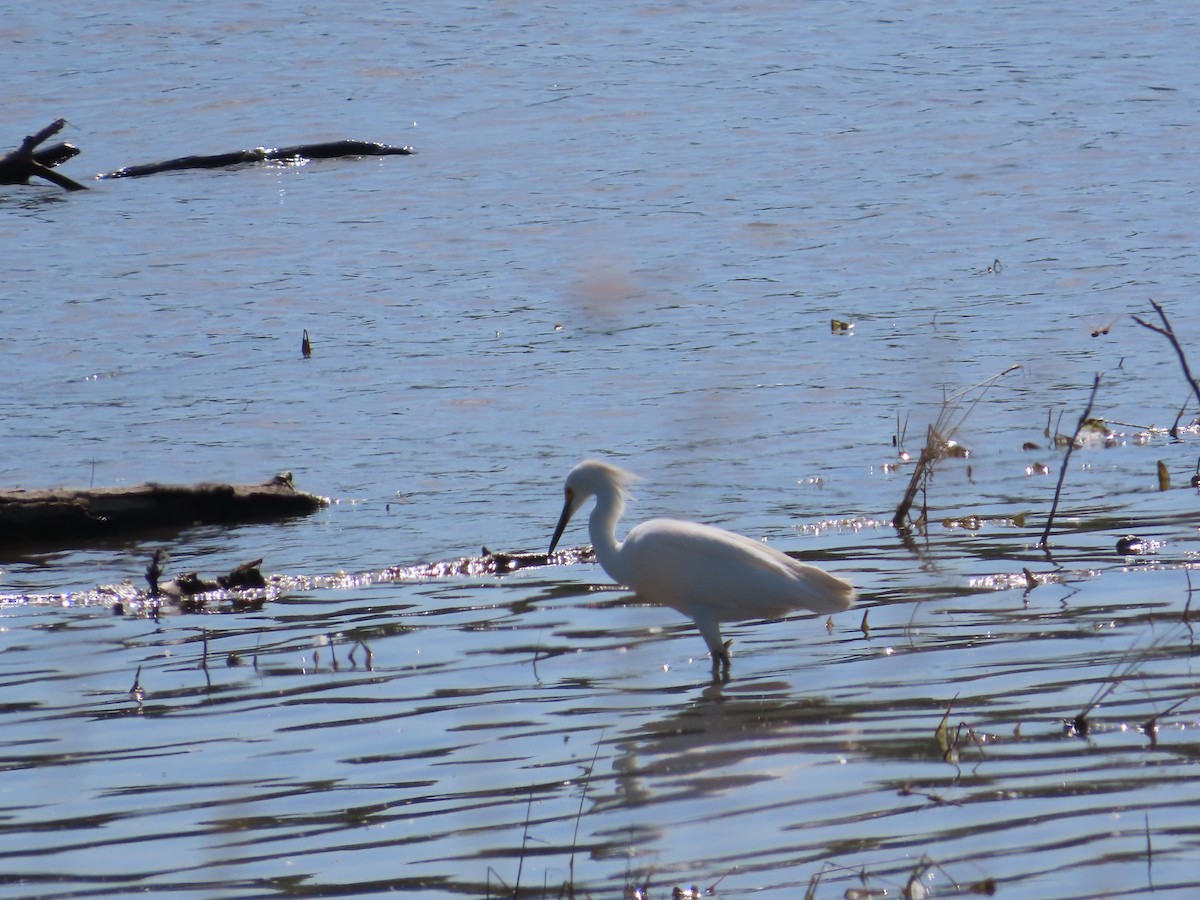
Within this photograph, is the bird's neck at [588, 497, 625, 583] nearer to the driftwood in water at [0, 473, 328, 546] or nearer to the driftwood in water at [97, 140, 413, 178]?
the driftwood in water at [0, 473, 328, 546]

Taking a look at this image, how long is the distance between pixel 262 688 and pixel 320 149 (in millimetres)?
14731

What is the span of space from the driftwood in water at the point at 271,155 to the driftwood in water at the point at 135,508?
11.7 metres

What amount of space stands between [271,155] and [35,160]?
3429 millimetres

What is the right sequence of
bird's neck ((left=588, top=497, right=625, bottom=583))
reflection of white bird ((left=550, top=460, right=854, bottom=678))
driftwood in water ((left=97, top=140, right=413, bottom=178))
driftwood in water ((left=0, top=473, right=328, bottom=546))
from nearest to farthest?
1. reflection of white bird ((left=550, top=460, right=854, bottom=678))
2. bird's neck ((left=588, top=497, right=625, bottom=583))
3. driftwood in water ((left=0, top=473, right=328, bottom=546))
4. driftwood in water ((left=97, top=140, right=413, bottom=178))

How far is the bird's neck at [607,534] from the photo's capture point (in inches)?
255

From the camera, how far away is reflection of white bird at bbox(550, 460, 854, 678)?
600cm

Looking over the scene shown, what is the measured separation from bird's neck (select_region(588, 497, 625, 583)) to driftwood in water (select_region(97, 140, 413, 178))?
13.6 m

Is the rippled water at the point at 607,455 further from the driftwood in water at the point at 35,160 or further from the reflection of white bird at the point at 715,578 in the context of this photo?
the driftwood in water at the point at 35,160

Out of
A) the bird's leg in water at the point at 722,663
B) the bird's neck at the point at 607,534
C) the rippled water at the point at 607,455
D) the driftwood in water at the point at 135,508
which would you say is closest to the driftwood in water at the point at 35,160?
the rippled water at the point at 607,455

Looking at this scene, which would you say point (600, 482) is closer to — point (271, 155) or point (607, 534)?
point (607, 534)

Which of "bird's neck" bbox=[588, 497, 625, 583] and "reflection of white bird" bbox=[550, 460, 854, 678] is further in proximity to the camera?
"bird's neck" bbox=[588, 497, 625, 583]

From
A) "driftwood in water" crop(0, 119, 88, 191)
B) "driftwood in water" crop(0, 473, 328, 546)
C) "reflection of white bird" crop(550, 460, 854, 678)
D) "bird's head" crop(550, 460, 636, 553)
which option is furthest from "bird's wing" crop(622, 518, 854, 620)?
"driftwood in water" crop(0, 119, 88, 191)

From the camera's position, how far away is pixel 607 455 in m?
9.22

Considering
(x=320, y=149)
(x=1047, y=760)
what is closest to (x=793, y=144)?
(x=320, y=149)
